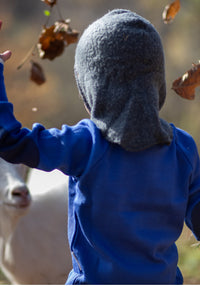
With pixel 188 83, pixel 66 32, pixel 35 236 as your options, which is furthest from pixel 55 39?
pixel 35 236

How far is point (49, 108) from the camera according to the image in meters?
3.71

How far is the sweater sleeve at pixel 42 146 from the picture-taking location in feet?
2.44

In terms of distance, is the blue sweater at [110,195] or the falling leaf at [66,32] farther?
the falling leaf at [66,32]

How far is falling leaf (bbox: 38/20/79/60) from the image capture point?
1.44 meters

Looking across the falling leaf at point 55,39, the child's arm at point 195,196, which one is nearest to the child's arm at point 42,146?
the child's arm at point 195,196

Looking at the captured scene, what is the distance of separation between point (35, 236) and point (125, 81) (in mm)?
949

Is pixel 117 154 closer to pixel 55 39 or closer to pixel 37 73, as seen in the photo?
pixel 55 39

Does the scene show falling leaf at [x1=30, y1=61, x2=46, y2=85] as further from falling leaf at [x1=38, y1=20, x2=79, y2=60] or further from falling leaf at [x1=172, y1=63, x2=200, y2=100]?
falling leaf at [x1=172, y1=63, x2=200, y2=100]

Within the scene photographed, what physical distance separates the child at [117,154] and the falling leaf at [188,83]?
31 centimetres

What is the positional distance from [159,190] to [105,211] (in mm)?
105

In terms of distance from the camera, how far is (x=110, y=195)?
773 mm

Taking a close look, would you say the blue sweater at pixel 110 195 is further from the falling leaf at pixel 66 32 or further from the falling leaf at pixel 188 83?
the falling leaf at pixel 66 32

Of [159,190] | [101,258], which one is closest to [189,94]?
[159,190]

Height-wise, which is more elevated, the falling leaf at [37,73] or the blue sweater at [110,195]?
the blue sweater at [110,195]
